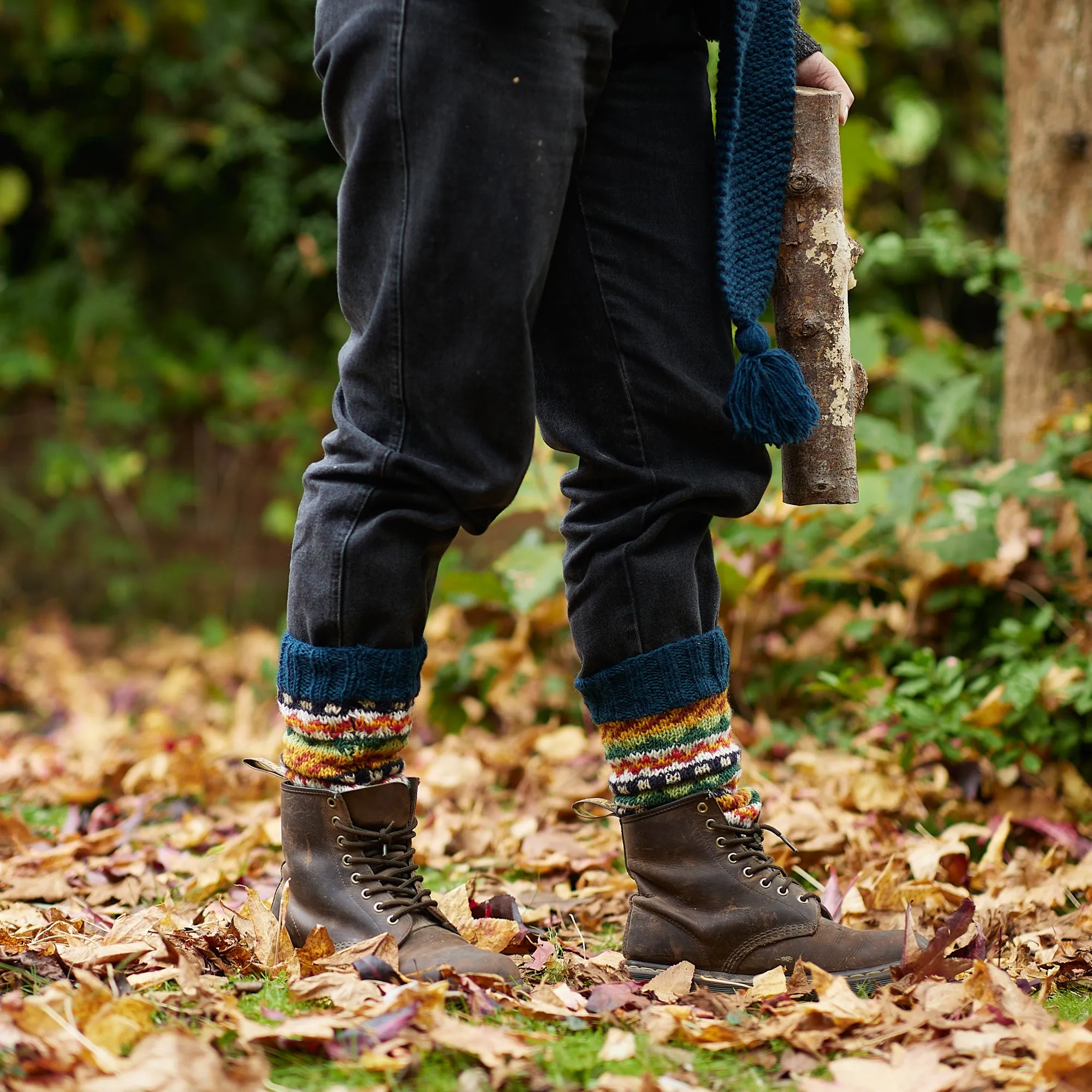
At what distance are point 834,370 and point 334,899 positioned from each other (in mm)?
825

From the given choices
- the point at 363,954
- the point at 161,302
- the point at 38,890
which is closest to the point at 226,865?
the point at 38,890

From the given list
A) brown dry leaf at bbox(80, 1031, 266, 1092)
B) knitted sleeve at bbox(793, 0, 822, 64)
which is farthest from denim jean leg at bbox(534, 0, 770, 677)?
brown dry leaf at bbox(80, 1031, 266, 1092)

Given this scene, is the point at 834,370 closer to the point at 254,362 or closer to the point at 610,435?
the point at 610,435

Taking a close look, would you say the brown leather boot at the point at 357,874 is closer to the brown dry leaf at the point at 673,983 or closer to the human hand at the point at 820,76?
the brown dry leaf at the point at 673,983

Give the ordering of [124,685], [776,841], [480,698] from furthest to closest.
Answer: [124,685]
[480,698]
[776,841]

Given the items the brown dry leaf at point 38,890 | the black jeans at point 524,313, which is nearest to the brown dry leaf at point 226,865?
the brown dry leaf at point 38,890

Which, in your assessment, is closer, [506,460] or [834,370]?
[506,460]

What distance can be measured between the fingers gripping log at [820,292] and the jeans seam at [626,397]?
181 mm

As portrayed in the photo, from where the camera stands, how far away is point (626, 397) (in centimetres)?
126

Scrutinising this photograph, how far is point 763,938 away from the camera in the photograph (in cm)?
128

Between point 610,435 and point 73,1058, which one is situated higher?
point 610,435

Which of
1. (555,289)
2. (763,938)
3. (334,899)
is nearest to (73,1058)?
(334,899)

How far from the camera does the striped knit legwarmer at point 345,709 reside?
3.88 ft

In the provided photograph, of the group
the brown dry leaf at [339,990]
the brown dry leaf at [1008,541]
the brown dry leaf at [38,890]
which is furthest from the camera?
the brown dry leaf at [1008,541]
